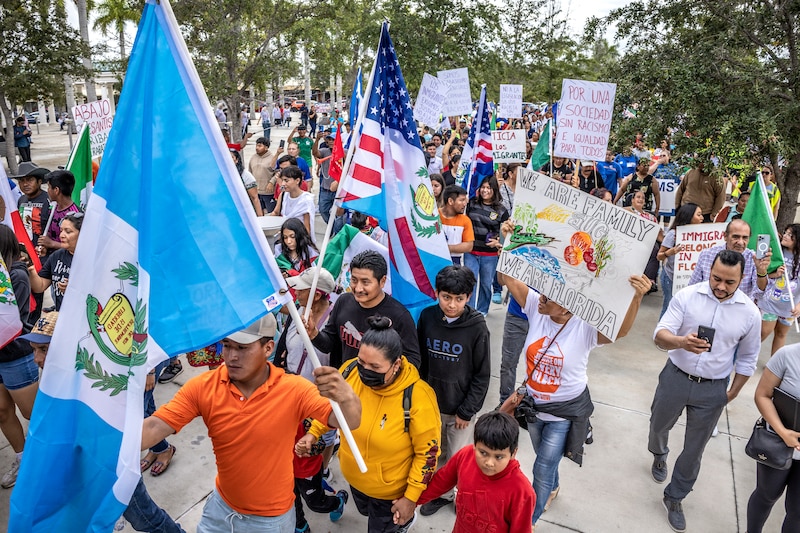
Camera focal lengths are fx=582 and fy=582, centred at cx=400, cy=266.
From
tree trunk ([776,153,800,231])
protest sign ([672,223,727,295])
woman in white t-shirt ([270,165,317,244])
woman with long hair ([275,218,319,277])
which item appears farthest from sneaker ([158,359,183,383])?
tree trunk ([776,153,800,231])

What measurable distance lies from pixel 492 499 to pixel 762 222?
4166 mm

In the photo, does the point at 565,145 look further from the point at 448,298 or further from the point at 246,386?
the point at 246,386

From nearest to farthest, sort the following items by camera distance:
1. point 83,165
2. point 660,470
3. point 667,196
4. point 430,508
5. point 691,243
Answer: point 430,508 → point 660,470 → point 691,243 → point 83,165 → point 667,196

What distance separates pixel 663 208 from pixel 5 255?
9189 millimetres

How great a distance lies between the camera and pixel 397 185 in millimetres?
4293

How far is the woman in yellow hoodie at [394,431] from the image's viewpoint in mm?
2965

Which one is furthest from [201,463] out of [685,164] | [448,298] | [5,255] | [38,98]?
[38,98]

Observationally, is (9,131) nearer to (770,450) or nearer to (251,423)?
(251,423)

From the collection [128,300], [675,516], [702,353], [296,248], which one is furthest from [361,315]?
[675,516]

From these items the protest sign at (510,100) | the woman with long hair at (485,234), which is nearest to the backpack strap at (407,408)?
the woman with long hair at (485,234)

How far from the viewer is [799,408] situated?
332 cm

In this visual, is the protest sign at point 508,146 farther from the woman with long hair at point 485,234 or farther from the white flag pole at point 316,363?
the white flag pole at point 316,363

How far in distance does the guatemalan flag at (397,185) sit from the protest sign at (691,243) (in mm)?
2568

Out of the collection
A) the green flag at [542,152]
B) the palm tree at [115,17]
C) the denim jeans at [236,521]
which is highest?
the palm tree at [115,17]
